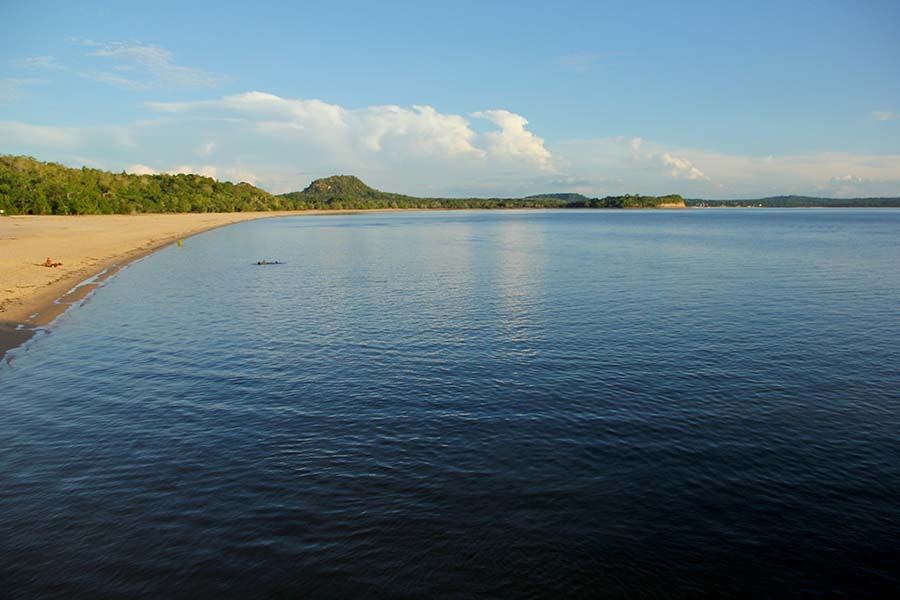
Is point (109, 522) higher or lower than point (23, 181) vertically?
lower

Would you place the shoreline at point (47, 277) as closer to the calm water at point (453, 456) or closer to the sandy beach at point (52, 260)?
the sandy beach at point (52, 260)

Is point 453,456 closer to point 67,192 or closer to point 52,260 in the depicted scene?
point 52,260

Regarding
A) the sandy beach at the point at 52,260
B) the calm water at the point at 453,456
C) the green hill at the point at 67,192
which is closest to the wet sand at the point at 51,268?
the sandy beach at the point at 52,260

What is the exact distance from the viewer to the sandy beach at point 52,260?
31.6 meters

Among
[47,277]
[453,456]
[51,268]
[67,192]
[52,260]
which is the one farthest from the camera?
[67,192]

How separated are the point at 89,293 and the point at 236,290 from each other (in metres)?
10.1

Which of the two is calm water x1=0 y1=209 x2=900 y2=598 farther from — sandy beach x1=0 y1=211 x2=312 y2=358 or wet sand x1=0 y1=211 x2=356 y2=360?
sandy beach x1=0 y1=211 x2=312 y2=358

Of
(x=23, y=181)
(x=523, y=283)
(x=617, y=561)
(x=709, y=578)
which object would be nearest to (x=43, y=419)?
(x=617, y=561)

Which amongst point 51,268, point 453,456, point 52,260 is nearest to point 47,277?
point 51,268

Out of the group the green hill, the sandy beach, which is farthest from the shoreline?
the green hill

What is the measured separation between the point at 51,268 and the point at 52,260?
5697 mm

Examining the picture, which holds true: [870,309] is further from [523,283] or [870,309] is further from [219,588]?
[219,588]

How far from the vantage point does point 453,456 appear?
48.9 ft

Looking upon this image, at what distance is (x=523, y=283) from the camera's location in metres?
47.0
